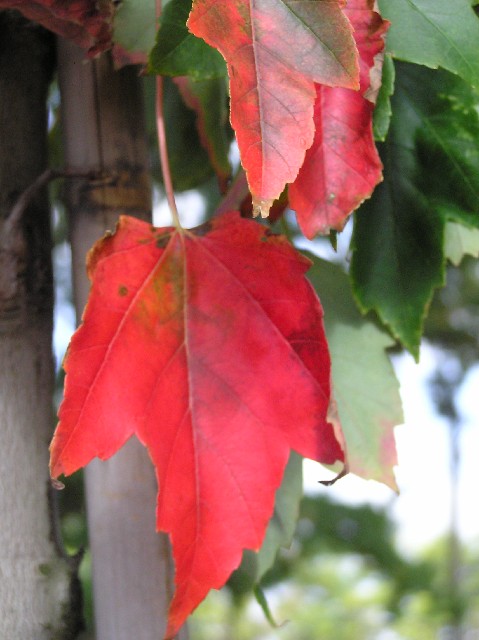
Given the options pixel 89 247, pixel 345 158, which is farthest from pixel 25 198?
pixel 345 158

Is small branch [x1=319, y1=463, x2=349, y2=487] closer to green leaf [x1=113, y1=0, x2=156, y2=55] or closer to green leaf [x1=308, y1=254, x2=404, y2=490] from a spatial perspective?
green leaf [x1=308, y1=254, x2=404, y2=490]

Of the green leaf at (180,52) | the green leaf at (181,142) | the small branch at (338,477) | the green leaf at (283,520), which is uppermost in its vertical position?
the green leaf at (180,52)

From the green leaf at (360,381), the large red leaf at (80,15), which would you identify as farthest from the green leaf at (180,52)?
the green leaf at (360,381)

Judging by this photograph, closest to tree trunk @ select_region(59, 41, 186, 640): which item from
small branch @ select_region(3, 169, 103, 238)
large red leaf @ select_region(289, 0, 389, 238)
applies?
small branch @ select_region(3, 169, 103, 238)

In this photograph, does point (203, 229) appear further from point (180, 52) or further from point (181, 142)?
point (181, 142)

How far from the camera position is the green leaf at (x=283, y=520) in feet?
1.19

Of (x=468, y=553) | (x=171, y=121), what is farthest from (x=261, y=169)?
(x=468, y=553)

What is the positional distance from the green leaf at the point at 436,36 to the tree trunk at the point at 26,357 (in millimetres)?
181

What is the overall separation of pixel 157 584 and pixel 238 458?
0.28 feet

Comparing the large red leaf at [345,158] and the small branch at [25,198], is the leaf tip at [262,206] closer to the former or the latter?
the large red leaf at [345,158]

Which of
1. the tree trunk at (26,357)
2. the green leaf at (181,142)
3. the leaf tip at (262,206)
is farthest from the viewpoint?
the green leaf at (181,142)

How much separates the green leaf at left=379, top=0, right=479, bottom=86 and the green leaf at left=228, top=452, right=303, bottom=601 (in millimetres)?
193

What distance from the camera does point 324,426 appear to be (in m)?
0.27

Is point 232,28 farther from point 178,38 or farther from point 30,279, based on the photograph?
point 30,279
